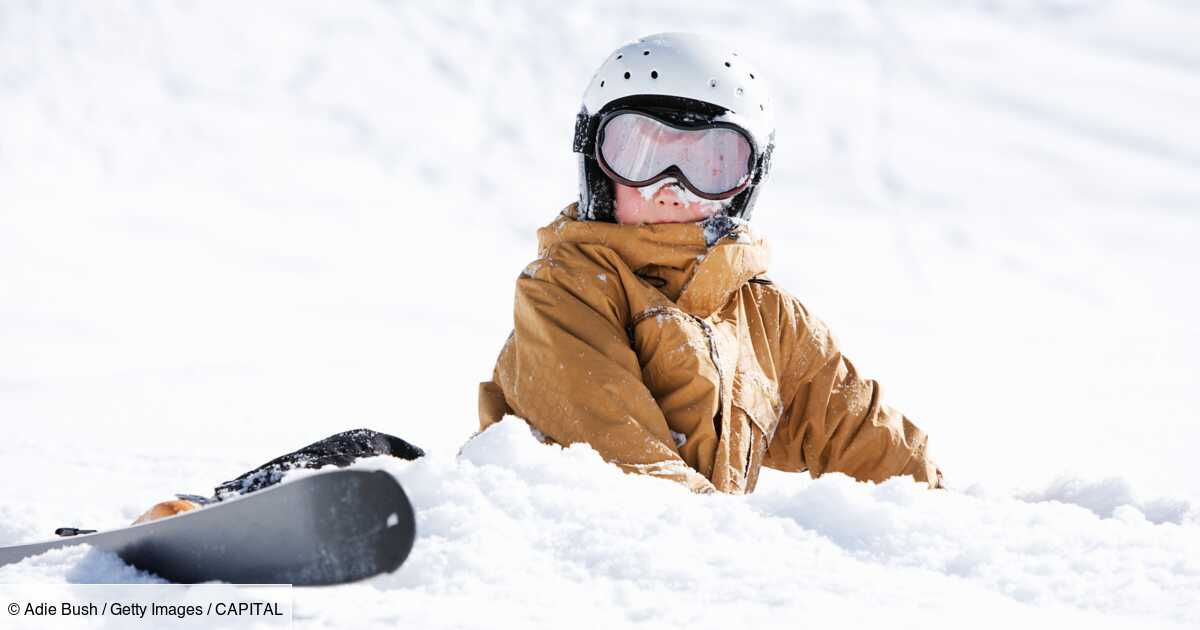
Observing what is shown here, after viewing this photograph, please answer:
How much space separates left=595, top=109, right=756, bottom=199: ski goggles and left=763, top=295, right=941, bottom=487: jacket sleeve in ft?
1.26

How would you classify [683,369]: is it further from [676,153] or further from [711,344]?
[676,153]

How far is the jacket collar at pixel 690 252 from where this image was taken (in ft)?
9.57

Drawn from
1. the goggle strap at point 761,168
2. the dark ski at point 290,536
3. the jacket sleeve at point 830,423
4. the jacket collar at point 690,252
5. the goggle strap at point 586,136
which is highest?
the goggle strap at point 586,136

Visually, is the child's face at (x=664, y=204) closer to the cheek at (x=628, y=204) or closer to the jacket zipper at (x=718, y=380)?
the cheek at (x=628, y=204)

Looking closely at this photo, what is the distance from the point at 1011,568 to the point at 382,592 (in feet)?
3.13

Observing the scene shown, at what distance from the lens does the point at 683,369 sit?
2.80 meters

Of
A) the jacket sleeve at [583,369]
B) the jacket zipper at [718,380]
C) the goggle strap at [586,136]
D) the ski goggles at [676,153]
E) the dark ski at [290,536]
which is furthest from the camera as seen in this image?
the goggle strap at [586,136]

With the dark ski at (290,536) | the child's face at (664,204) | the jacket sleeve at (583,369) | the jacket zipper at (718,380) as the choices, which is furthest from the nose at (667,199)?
the dark ski at (290,536)

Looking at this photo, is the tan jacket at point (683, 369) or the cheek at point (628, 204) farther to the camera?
the cheek at point (628, 204)

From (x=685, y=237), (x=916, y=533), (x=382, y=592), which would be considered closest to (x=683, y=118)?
(x=685, y=237)

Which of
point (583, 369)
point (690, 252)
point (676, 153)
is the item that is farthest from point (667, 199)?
point (583, 369)

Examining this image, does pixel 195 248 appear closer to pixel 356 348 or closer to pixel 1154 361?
pixel 356 348

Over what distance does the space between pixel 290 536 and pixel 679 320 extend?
4.37 ft

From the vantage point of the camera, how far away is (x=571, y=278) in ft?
9.43
